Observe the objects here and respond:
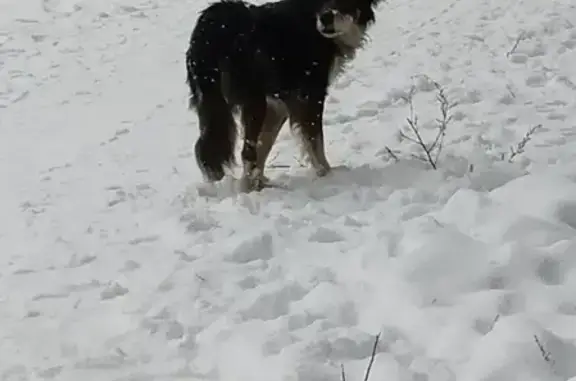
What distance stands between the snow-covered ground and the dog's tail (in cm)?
22

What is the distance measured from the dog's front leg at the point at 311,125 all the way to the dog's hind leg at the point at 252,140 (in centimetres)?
26

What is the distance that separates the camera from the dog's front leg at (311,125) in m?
5.65

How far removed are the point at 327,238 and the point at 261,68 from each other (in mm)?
1511

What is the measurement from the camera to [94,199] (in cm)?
573

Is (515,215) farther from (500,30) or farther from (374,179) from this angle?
(500,30)

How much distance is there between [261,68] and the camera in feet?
17.8

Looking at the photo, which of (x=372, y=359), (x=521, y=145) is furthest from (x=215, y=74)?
(x=372, y=359)

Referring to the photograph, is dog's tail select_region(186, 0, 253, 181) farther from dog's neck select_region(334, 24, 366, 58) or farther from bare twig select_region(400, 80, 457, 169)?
bare twig select_region(400, 80, 457, 169)

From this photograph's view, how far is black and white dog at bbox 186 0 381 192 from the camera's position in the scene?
540cm

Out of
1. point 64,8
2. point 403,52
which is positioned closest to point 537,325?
point 403,52

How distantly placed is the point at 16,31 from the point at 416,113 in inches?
291

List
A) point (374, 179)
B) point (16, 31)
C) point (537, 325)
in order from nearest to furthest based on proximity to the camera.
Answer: point (537, 325) < point (374, 179) < point (16, 31)

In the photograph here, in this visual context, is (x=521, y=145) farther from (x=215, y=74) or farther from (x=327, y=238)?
(x=215, y=74)

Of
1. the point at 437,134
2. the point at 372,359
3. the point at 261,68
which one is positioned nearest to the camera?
the point at 372,359
